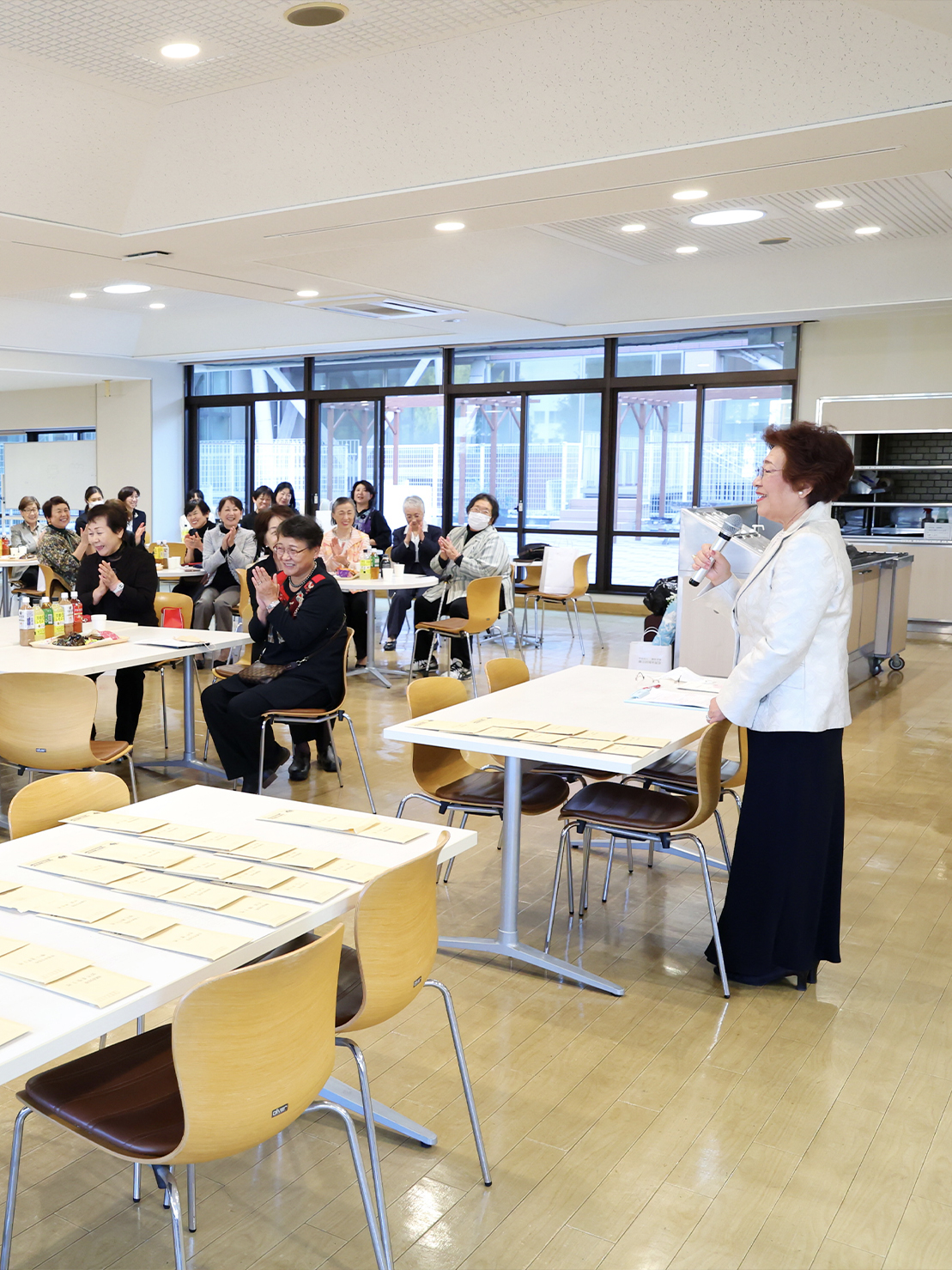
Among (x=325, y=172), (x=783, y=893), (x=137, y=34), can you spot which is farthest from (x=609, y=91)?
(x=783, y=893)

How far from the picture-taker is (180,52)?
199 inches

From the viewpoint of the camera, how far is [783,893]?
3533 millimetres

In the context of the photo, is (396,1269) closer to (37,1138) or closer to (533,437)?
(37,1138)

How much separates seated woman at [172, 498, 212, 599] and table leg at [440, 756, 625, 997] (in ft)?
21.5

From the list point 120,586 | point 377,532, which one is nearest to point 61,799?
point 120,586

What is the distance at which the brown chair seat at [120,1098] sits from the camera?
74.8 inches

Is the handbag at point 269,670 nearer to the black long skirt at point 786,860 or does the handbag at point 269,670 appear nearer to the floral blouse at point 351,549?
the black long skirt at point 786,860

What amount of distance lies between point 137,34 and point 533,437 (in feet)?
29.9

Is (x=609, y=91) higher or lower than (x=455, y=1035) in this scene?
higher

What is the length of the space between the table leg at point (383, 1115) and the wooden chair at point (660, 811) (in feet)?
3.42

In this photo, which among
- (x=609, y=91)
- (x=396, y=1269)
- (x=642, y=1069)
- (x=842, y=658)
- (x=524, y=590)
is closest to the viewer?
(x=396, y=1269)

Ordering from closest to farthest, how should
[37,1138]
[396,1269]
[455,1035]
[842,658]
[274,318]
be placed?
[396,1269]
[455,1035]
[37,1138]
[842,658]
[274,318]

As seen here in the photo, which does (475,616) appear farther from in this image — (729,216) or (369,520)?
(729,216)

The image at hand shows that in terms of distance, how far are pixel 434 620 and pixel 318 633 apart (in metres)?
4.20
